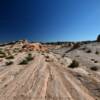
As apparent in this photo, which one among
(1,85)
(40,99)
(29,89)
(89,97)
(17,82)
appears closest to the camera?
(40,99)

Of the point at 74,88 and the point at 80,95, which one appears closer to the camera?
the point at 80,95

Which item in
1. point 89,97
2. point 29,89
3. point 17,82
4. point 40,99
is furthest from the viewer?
point 17,82

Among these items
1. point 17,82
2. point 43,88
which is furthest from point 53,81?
point 17,82

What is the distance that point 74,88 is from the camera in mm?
10172

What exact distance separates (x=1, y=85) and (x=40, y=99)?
3.86 meters

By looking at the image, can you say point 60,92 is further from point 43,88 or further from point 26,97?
point 26,97

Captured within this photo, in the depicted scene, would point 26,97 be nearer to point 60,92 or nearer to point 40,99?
point 40,99

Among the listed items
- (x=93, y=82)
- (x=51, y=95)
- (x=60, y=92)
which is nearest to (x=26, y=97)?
(x=51, y=95)

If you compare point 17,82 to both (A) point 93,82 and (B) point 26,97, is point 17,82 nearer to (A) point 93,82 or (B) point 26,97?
(B) point 26,97

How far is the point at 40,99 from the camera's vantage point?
827 cm

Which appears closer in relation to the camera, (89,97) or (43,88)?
(89,97)

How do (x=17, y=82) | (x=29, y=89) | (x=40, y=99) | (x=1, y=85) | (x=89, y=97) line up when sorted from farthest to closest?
(x=17, y=82)
(x=1, y=85)
(x=29, y=89)
(x=89, y=97)
(x=40, y=99)

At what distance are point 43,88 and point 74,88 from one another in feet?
6.27

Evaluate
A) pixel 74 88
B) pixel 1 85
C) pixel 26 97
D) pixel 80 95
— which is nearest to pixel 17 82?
pixel 1 85
